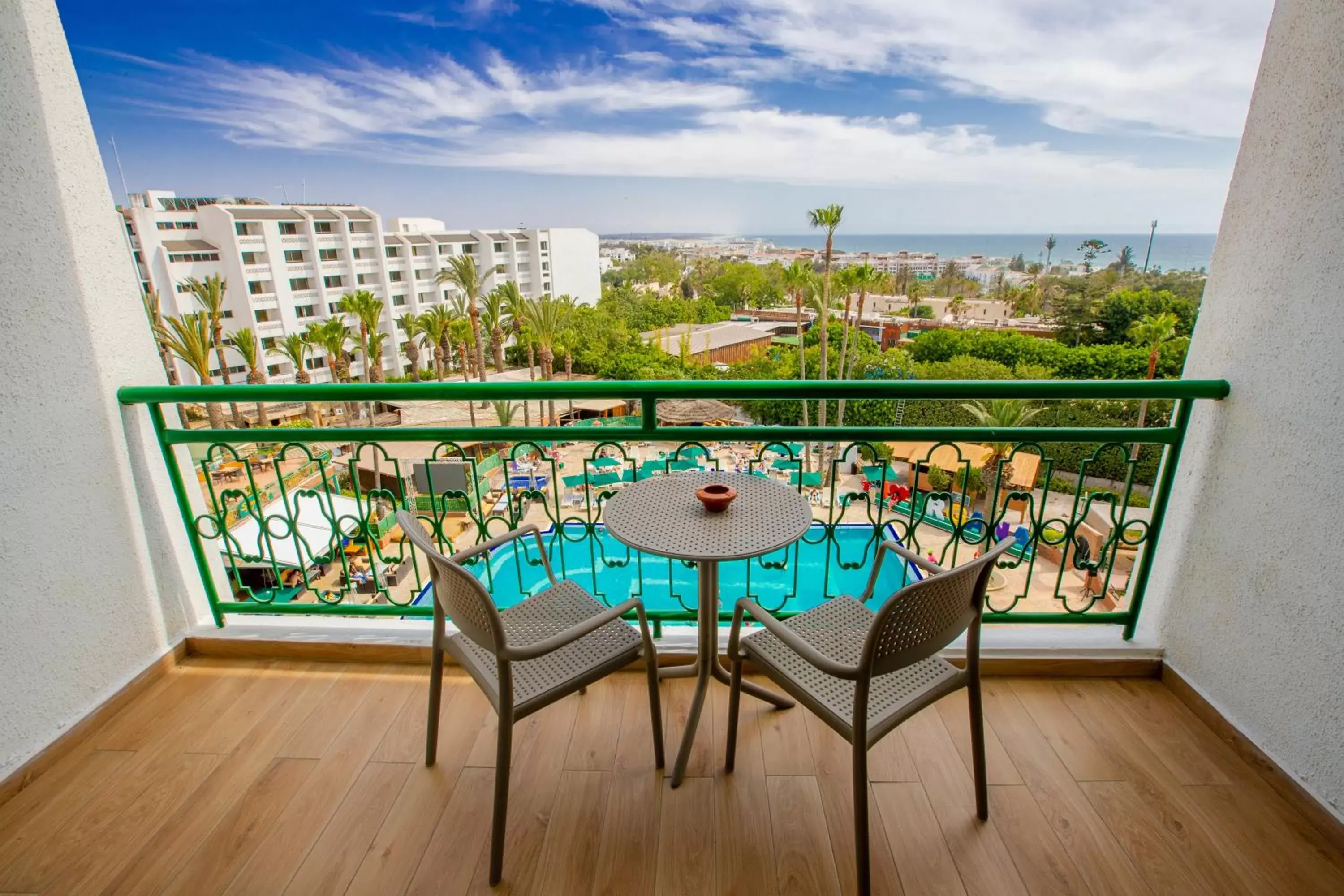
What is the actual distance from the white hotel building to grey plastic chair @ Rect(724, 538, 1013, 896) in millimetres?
25771

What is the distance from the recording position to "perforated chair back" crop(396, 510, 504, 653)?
3.62ft

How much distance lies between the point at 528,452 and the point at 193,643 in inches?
54.5

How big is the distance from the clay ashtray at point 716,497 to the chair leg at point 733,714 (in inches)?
15.3

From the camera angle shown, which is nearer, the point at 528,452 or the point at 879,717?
the point at 879,717

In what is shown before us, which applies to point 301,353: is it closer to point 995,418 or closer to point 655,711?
point 995,418

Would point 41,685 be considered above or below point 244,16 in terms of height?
below

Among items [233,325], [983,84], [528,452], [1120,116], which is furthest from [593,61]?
[528,452]

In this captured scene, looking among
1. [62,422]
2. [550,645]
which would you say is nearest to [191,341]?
[62,422]

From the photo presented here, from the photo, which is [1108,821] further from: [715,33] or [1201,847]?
[715,33]

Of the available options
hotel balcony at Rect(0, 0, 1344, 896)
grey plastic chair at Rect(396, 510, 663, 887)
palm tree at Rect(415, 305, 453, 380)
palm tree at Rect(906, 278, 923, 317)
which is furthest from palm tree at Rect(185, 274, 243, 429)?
palm tree at Rect(906, 278, 923, 317)

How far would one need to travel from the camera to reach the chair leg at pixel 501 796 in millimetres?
1190

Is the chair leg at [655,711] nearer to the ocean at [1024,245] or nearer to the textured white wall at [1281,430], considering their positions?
the textured white wall at [1281,430]

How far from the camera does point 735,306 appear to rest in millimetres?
37469

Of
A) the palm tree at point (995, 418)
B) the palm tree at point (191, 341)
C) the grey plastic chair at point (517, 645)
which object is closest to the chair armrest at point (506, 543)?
the grey plastic chair at point (517, 645)
